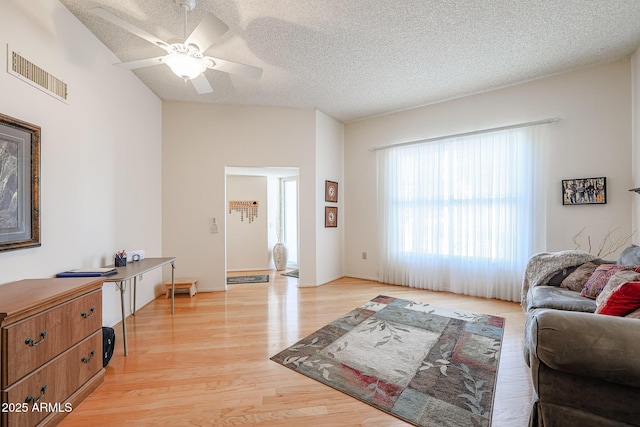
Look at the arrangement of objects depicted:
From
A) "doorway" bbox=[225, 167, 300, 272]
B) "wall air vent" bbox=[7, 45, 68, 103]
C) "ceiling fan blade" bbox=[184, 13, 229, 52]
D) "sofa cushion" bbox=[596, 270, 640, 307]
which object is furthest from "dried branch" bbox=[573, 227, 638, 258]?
"wall air vent" bbox=[7, 45, 68, 103]

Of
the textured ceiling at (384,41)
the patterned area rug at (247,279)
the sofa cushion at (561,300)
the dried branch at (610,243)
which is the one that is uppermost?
the textured ceiling at (384,41)

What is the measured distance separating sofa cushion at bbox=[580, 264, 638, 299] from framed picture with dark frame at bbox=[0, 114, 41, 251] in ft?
13.6

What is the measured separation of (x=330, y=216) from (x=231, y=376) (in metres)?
3.15

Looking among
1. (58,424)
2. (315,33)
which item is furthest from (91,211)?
(315,33)

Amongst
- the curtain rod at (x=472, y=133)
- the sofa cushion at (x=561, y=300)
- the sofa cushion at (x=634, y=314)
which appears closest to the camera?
the sofa cushion at (x=634, y=314)

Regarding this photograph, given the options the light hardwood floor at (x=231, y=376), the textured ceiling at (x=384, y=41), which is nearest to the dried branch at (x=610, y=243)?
the light hardwood floor at (x=231, y=376)

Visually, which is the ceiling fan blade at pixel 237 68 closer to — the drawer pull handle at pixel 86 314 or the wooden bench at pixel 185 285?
the drawer pull handle at pixel 86 314

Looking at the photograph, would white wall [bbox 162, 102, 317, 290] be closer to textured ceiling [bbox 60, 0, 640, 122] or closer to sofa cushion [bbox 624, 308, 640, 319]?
textured ceiling [bbox 60, 0, 640, 122]

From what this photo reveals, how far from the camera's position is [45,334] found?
140cm

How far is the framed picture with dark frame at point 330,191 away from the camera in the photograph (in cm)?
461

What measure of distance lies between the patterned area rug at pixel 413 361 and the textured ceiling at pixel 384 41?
9.53 ft

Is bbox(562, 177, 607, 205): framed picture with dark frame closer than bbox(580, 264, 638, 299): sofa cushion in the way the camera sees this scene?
No

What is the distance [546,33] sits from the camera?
2.47 metres

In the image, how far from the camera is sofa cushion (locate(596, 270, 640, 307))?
67.9 inches
